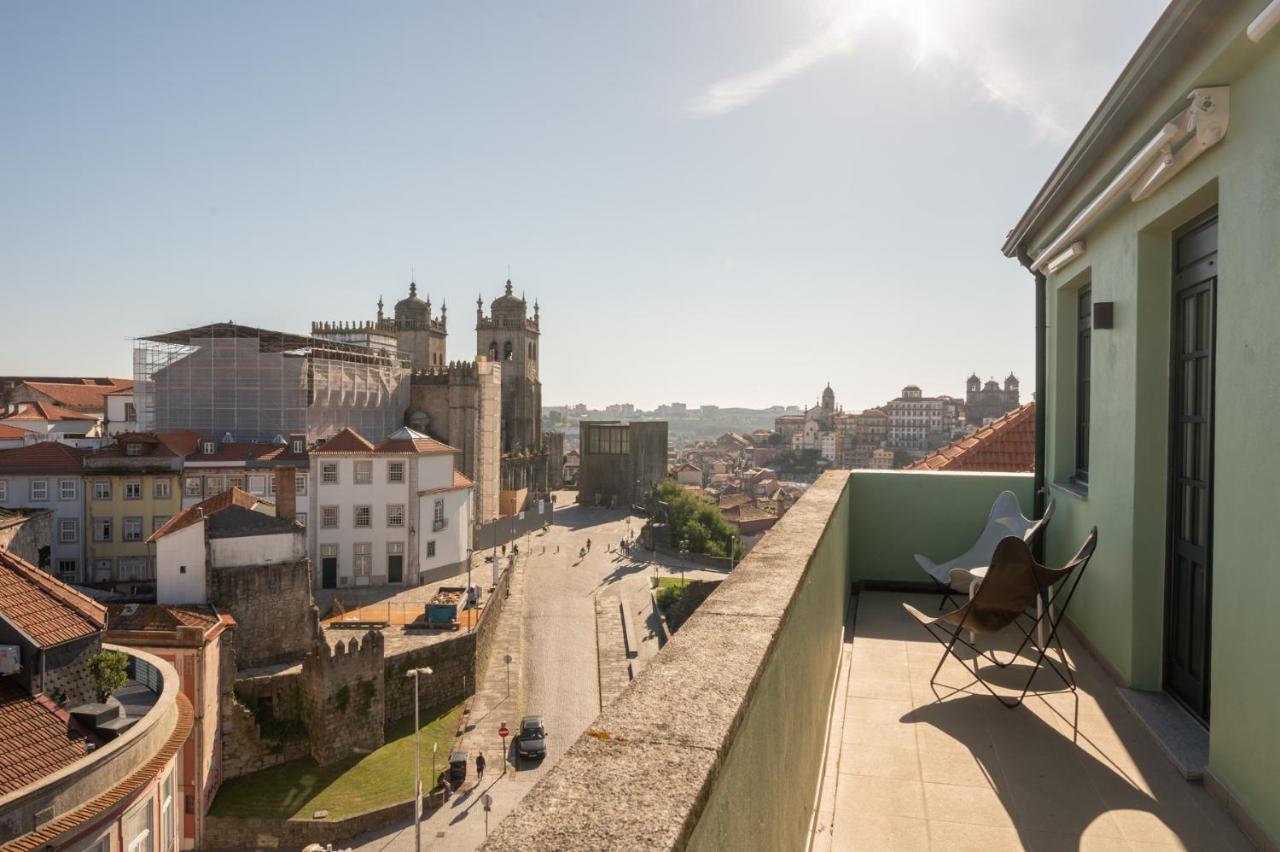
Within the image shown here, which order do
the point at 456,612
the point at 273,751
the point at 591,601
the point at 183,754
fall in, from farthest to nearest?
the point at 591,601 → the point at 456,612 → the point at 273,751 → the point at 183,754

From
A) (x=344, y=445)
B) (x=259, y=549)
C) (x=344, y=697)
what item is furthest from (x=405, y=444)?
(x=344, y=697)

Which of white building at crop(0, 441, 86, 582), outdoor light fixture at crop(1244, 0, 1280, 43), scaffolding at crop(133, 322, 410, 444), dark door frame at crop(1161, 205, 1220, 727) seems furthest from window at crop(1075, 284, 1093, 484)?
scaffolding at crop(133, 322, 410, 444)

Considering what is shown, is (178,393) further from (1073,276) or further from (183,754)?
(1073,276)

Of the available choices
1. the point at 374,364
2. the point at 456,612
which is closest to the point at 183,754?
the point at 456,612

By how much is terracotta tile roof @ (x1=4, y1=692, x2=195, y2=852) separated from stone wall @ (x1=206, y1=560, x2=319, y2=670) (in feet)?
32.8

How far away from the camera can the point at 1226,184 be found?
3.24m

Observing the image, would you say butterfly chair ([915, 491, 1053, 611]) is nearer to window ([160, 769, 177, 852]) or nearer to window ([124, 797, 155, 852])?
window ([124, 797, 155, 852])

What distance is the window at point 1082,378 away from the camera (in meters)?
6.43

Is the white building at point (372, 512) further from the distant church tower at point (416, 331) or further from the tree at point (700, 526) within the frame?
the distant church tower at point (416, 331)

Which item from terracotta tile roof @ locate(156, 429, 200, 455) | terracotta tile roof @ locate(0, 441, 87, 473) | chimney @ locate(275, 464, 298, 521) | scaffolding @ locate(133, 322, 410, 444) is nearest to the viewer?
chimney @ locate(275, 464, 298, 521)

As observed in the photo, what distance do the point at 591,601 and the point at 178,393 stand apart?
724 inches

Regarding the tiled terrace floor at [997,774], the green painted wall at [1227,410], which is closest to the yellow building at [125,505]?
the tiled terrace floor at [997,774]

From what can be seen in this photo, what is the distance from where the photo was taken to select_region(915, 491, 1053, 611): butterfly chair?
565 centimetres

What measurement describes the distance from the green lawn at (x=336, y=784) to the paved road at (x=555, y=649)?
118 cm
